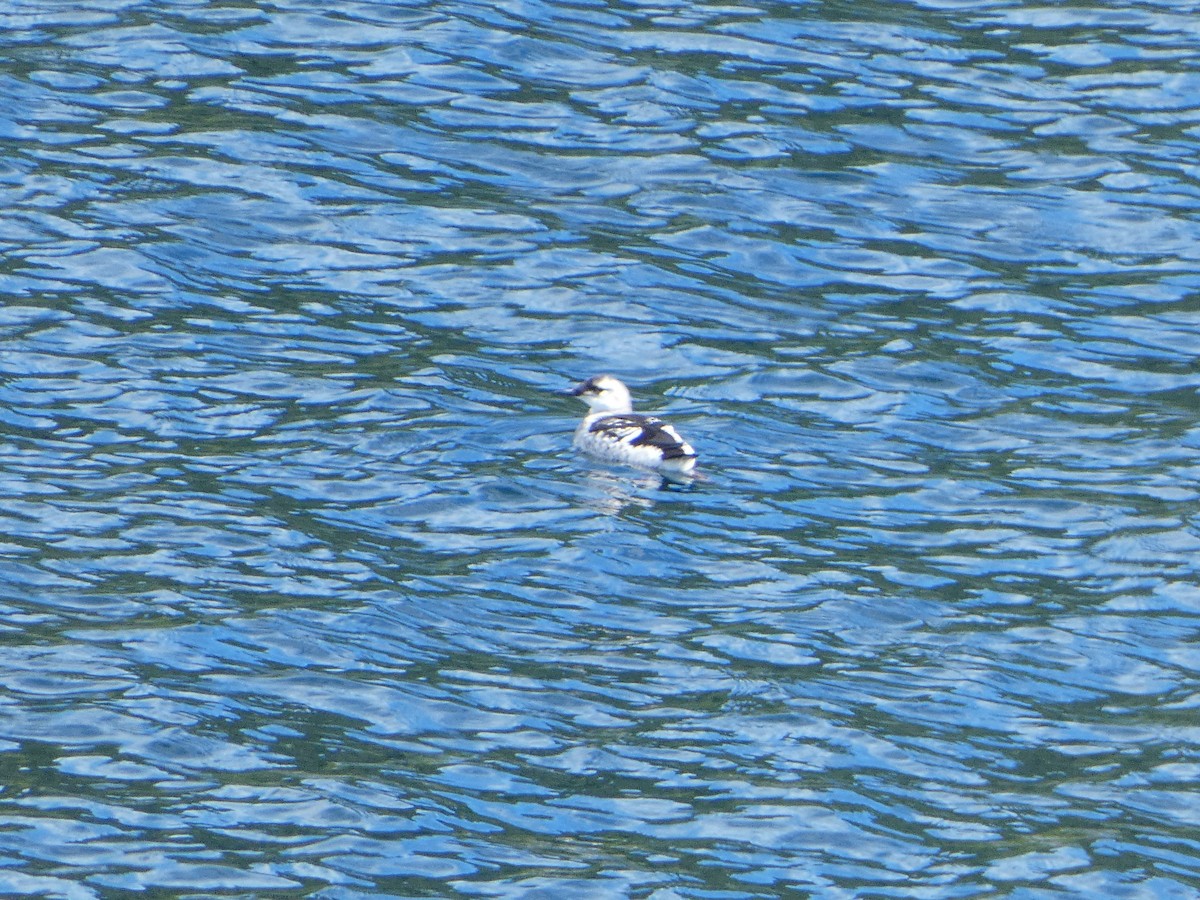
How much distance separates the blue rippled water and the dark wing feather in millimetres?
315

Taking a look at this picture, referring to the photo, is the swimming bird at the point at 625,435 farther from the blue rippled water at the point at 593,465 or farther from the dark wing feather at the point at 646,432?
the blue rippled water at the point at 593,465

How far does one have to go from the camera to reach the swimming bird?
516 inches

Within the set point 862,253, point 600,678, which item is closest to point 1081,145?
point 862,253

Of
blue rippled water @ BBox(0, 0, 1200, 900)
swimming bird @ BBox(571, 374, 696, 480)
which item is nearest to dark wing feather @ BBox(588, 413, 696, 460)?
swimming bird @ BBox(571, 374, 696, 480)

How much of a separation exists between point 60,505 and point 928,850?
18.9 feet

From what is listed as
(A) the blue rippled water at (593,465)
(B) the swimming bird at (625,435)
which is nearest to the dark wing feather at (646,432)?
(B) the swimming bird at (625,435)

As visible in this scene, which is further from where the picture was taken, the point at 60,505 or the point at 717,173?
the point at 717,173

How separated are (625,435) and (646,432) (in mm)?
147

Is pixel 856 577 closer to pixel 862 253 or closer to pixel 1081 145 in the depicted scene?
pixel 862 253

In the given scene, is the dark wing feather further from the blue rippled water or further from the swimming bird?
A: the blue rippled water

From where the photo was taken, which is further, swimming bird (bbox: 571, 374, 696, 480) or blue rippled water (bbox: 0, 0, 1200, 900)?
swimming bird (bbox: 571, 374, 696, 480)

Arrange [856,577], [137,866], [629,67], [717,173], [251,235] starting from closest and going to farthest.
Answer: [137,866]
[856,577]
[251,235]
[717,173]
[629,67]

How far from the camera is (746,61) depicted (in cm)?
1956

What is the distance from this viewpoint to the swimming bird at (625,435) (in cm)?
1310
